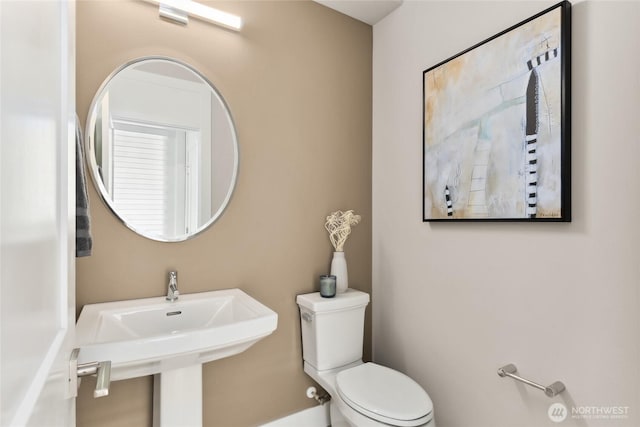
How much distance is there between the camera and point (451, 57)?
1.58m

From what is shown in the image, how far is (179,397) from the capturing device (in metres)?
1.25

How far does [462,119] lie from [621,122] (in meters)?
0.57

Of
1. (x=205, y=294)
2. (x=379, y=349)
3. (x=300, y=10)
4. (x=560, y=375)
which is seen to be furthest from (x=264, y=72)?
(x=560, y=375)

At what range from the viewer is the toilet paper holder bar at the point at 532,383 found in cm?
116

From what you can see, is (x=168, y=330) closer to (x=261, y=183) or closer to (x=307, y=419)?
(x=261, y=183)

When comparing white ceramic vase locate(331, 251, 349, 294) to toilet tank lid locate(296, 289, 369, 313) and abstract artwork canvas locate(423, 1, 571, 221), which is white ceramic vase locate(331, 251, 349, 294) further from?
abstract artwork canvas locate(423, 1, 571, 221)

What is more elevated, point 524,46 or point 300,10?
point 300,10

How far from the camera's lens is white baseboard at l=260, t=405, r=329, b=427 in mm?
1740

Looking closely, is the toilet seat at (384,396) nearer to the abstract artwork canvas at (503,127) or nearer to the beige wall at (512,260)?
the beige wall at (512,260)

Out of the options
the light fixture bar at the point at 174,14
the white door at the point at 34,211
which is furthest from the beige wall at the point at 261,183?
the white door at the point at 34,211

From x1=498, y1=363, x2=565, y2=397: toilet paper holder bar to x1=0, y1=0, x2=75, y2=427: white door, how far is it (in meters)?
1.36

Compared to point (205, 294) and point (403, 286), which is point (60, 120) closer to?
point (205, 294)

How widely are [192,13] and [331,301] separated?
1.46m

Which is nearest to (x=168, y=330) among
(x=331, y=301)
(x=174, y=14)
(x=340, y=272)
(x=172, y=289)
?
(x=172, y=289)
